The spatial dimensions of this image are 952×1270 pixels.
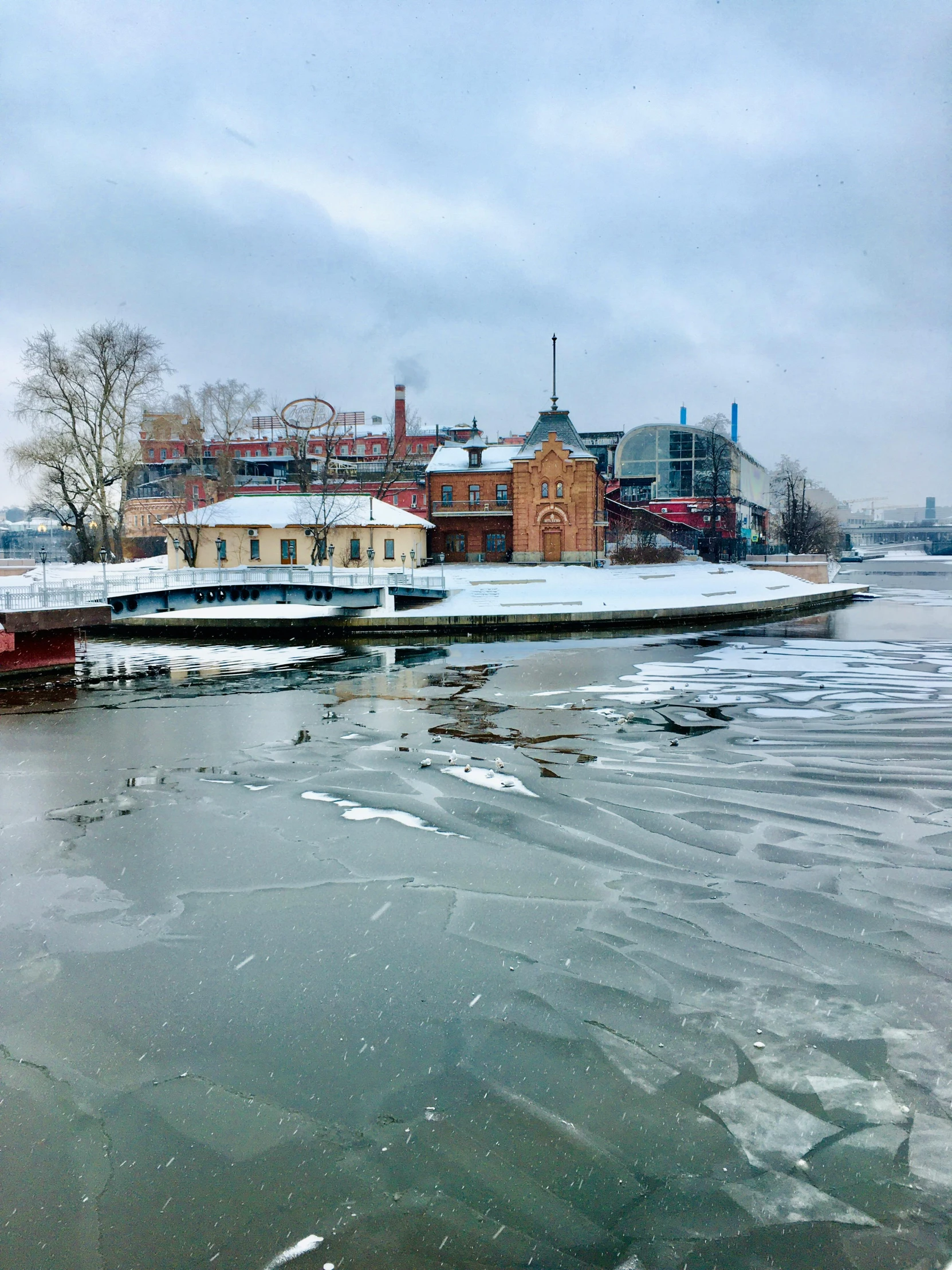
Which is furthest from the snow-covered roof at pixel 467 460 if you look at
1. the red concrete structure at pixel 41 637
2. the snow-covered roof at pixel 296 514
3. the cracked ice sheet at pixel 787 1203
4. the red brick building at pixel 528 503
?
the cracked ice sheet at pixel 787 1203

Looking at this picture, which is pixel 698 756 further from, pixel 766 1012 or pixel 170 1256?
pixel 170 1256

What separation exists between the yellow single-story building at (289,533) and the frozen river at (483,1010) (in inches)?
1443

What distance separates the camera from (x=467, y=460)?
60969 millimetres

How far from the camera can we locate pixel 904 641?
97.2ft

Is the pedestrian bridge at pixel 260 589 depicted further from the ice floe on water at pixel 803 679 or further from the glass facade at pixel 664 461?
the glass facade at pixel 664 461

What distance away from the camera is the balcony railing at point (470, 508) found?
59156mm

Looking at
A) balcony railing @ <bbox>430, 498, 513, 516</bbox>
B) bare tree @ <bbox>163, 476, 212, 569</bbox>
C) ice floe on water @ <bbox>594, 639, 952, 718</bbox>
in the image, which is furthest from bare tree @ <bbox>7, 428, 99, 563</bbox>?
ice floe on water @ <bbox>594, 639, 952, 718</bbox>

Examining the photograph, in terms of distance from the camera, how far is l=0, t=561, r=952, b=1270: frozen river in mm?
4348

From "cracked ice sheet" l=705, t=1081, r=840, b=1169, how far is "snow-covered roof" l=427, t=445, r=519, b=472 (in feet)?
181

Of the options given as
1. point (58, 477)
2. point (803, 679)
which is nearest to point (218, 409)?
point (58, 477)

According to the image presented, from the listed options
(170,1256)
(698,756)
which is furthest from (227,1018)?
(698,756)

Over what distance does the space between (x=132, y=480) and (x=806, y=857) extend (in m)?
68.6

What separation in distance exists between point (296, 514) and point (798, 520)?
52776 millimetres

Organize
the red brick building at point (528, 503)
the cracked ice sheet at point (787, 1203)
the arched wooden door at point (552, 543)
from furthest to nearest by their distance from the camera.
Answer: the arched wooden door at point (552, 543), the red brick building at point (528, 503), the cracked ice sheet at point (787, 1203)
